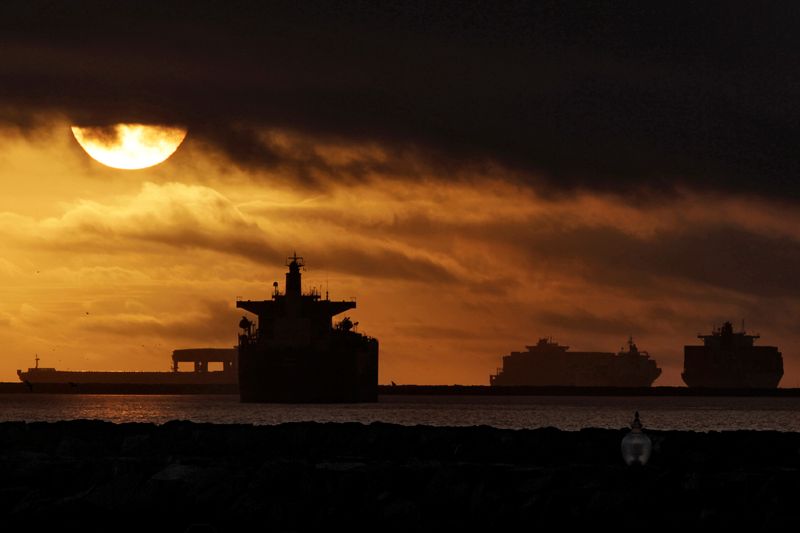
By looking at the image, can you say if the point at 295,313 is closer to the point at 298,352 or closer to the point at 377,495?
the point at 298,352

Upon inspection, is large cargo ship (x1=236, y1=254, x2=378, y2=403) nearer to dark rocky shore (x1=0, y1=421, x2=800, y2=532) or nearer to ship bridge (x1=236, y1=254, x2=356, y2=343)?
ship bridge (x1=236, y1=254, x2=356, y2=343)

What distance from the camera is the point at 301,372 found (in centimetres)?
11856

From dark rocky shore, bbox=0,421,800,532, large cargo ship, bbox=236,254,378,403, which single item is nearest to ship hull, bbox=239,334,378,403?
large cargo ship, bbox=236,254,378,403

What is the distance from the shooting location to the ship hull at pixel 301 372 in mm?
118500

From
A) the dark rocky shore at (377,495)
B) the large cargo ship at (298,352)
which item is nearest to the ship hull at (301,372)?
the large cargo ship at (298,352)

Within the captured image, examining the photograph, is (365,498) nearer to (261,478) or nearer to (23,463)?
(261,478)

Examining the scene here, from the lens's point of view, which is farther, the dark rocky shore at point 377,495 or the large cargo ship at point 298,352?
the large cargo ship at point 298,352

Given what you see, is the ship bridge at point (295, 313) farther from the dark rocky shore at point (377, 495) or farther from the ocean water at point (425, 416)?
the dark rocky shore at point (377, 495)

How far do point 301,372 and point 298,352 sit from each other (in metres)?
1.64

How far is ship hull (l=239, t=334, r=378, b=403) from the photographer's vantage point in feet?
389

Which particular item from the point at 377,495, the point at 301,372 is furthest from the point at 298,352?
the point at 377,495

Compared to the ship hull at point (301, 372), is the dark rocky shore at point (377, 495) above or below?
below

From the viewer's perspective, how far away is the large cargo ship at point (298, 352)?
118500 mm

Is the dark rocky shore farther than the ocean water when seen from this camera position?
No
